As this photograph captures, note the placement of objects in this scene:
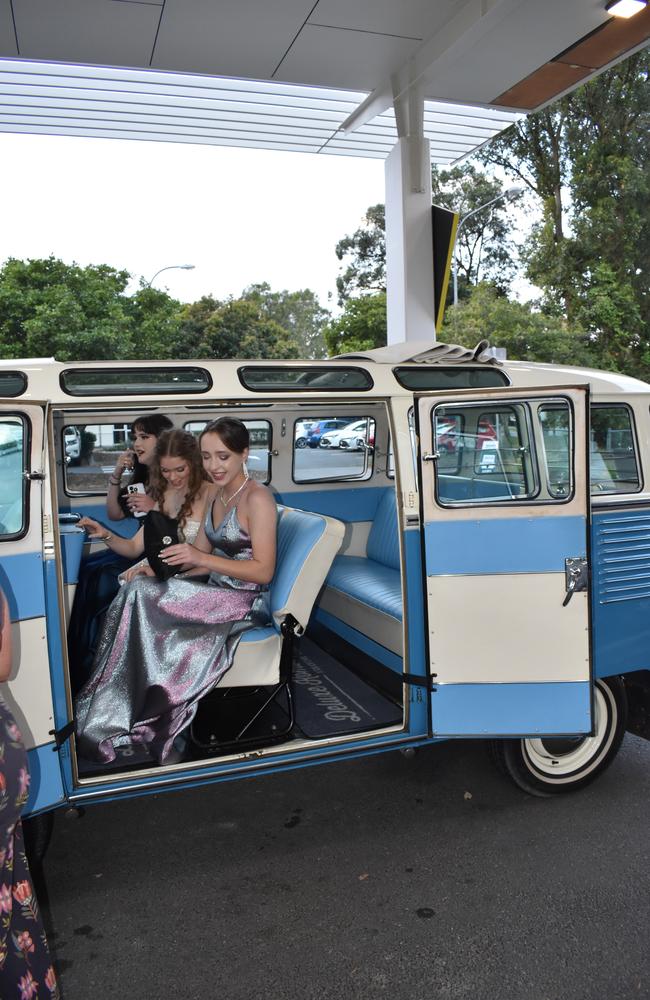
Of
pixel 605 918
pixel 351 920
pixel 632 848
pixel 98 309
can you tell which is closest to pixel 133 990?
pixel 351 920

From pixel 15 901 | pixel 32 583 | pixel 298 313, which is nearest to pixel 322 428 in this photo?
pixel 32 583

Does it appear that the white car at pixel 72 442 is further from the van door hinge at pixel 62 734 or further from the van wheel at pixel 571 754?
the van wheel at pixel 571 754

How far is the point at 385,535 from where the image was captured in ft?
19.9

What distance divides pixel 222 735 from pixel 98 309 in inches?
891

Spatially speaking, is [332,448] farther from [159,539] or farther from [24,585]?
[24,585]

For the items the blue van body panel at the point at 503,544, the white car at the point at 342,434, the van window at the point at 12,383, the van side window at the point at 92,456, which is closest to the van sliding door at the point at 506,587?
the blue van body panel at the point at 503,544

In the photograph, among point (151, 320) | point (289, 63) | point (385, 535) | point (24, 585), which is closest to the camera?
point (24, 585)

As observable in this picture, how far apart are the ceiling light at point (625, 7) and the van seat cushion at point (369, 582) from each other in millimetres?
5147

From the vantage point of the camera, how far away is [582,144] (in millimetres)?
25750

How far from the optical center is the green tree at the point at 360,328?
111 feet

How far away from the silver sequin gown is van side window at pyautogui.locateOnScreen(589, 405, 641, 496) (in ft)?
6.80

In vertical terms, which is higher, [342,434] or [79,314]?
[79,314]

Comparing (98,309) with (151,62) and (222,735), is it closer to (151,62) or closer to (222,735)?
(151,62)

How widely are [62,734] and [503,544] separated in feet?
6.90
